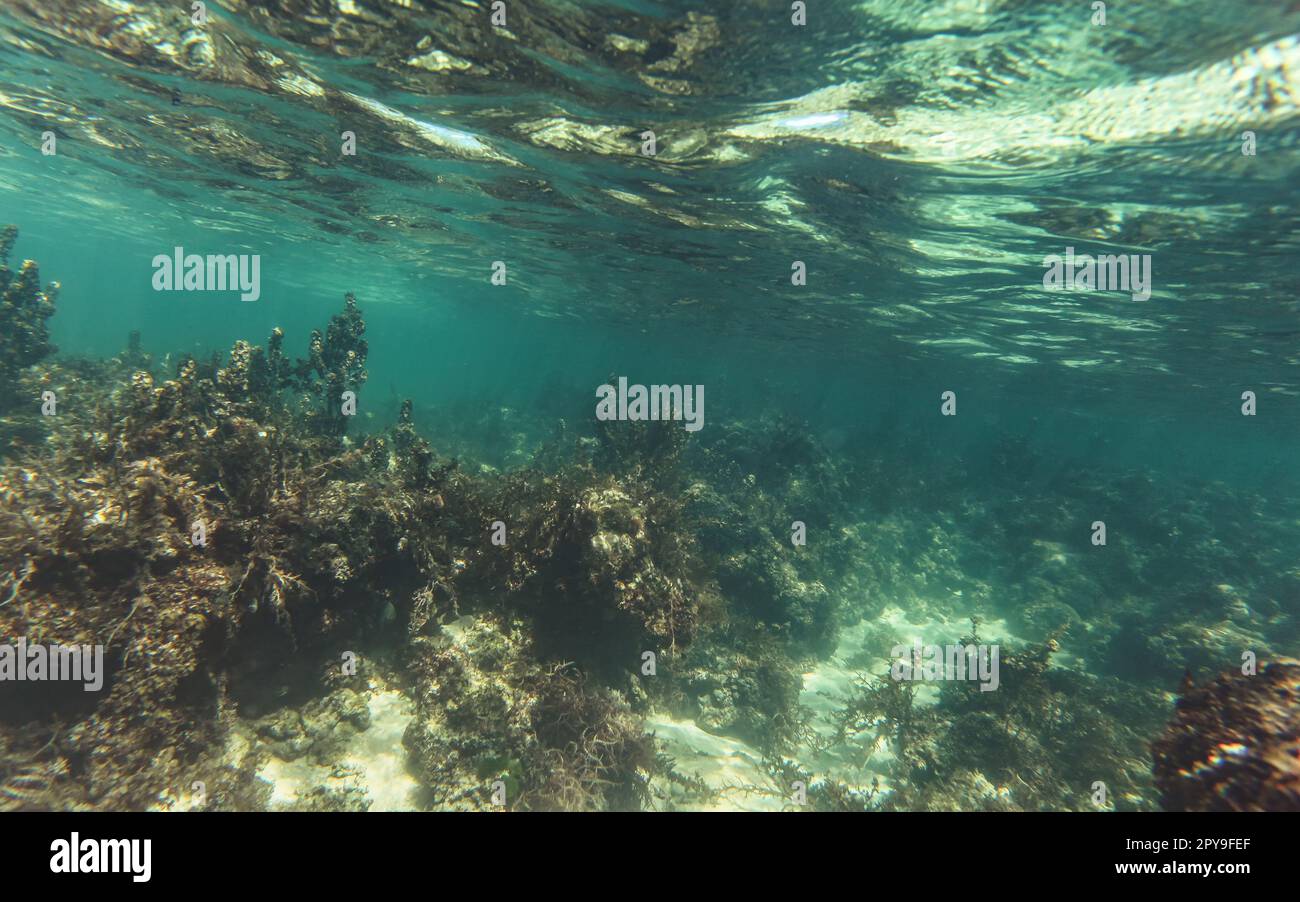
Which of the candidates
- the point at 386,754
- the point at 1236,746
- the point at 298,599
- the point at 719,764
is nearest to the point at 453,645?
the point at 386,754

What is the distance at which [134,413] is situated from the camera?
793 centimetres

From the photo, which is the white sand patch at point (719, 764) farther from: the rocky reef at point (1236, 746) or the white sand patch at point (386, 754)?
the rocky reef at point (1236, 746)

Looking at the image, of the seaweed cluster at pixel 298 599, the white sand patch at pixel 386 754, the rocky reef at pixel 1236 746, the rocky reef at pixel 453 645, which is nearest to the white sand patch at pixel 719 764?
the rocky reef at pixel 453 645

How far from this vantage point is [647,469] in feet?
43.4

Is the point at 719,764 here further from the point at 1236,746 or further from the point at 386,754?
the point at 1236,746

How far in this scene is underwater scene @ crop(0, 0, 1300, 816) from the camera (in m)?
5.98

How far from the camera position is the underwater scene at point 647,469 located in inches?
235

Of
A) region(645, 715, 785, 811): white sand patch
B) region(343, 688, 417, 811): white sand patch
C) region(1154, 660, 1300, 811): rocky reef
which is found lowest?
region(645, 715, 785, 811): white sand patch

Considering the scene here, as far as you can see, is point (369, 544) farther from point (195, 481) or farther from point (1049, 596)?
point (1049, 596)

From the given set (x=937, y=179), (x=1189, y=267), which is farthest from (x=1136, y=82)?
(x=1189, y=267)

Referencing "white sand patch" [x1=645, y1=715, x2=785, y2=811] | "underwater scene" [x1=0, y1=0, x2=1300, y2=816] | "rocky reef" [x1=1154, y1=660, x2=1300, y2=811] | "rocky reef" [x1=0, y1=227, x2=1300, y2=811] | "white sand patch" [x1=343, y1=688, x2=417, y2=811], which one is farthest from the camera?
"white sand patch" [x1=645, y1=715, x2=785, y2=811]

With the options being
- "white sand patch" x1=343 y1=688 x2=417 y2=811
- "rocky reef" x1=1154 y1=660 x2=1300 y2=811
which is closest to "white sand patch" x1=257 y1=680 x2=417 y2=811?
"white sand patch" x1=343 y1=688 x2=417 y2=811

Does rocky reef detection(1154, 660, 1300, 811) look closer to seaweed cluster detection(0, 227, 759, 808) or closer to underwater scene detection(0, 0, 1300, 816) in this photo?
underwater scene detection(0, 0, 1300, 816)

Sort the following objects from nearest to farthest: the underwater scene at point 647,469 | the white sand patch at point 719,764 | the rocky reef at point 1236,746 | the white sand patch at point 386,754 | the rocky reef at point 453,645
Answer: the rocky reef at point 1236,746, the rocky reef at point 453,645, the underwater scene at point 647,469, the white sand patch at point 386,754, the white sand patch at point 719,764
